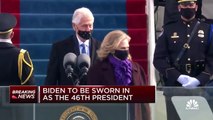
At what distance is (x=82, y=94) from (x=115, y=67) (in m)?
0.93

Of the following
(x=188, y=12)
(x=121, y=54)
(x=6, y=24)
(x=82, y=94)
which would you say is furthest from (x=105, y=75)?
(x=188, y=12)

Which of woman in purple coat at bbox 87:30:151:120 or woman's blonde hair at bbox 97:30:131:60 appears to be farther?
woman's blonde hair at bbox 97:30:131:60

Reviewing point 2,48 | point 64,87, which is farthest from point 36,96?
point 2,48

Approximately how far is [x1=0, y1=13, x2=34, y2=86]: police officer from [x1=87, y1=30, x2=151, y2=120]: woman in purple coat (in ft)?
2.00

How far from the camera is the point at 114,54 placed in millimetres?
9711

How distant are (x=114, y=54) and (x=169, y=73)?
2.48 ft

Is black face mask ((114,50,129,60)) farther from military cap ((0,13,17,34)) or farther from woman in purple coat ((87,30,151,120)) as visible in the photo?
military cap ((0,13,17,34))

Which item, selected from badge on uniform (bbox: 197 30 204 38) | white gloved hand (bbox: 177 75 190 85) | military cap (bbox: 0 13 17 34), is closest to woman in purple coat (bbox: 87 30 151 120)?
white gloved hand (bbox: 177 75 190 85)

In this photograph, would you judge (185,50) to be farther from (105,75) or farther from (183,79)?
(105,75)

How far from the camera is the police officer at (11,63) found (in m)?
9.41

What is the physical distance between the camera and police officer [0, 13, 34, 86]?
941cm

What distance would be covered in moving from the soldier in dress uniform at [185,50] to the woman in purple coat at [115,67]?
1.66 feet

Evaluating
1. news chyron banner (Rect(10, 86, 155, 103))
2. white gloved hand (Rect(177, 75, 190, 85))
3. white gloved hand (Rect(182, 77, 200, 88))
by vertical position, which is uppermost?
white gloved hand (Rect(177, 75, 190, 85))

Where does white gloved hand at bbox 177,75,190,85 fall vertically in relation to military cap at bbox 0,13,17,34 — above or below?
below
